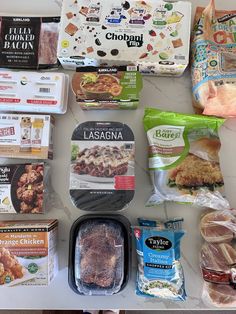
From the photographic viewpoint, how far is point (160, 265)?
841 mm

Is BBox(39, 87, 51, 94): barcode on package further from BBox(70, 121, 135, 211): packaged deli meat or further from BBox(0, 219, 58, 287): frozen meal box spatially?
BBox(0, 219, 58, 287): frozen meal box

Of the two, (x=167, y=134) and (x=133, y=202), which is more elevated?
(x=167, y=134)

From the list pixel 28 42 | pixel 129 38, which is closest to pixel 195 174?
pixel 129 38

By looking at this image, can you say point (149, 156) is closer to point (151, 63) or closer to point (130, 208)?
point (130, 208)

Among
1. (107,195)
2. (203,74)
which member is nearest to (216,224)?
(107,195)

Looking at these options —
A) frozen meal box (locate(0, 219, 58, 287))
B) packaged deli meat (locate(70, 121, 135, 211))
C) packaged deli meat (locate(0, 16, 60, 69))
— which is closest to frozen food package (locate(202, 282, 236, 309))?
packaged deli meat (locate(70, 121, 135, 211))

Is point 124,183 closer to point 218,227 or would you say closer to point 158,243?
point 158,243

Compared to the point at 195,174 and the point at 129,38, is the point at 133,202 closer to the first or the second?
the point at 195,174

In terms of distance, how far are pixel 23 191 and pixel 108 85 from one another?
40 centimetres

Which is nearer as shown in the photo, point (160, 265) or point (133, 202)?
point (160, 265)

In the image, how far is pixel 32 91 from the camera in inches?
36.8

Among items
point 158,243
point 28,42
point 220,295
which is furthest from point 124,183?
point 28,42

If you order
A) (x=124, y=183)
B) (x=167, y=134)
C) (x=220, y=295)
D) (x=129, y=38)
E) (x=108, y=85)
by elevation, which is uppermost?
(x=129, y=38)

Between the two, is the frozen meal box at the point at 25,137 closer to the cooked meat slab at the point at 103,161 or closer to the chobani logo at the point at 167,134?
the cooked meat slab at the point at 103,161
